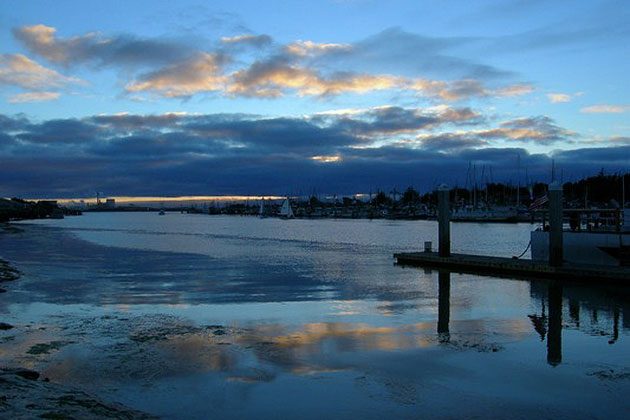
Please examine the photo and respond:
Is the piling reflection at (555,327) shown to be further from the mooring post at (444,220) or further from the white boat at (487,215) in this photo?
the white boat at (487,215)

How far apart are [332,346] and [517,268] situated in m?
16.8

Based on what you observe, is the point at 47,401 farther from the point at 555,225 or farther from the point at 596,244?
the point at 596,244

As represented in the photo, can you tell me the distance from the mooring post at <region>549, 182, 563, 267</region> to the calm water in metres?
2.07

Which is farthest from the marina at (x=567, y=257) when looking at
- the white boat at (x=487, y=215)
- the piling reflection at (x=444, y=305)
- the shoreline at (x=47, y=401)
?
the white boat at (x=487, y=215)

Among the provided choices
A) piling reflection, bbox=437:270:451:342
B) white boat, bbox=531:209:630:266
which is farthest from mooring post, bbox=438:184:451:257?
white boat, bbox=531:209:630:266

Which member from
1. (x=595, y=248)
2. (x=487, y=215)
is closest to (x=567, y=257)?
(x=595, y=248)

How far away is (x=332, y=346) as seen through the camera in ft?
44.0

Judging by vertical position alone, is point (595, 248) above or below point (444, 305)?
above

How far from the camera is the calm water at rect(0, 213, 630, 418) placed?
380 inches

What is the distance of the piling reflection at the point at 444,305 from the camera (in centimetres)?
1484

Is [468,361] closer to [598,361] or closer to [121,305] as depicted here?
[598,361]

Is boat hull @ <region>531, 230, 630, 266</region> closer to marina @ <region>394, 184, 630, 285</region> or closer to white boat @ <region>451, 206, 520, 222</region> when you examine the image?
marina @ <region>394, 184, 630, 285</region>

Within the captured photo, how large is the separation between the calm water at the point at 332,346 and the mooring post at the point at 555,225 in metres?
2.07

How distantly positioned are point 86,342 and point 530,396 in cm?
963
